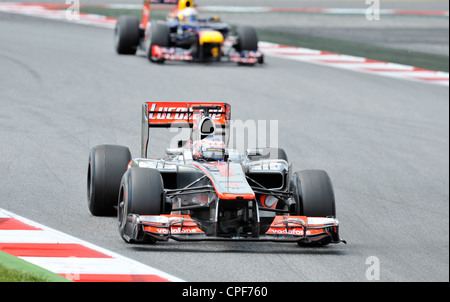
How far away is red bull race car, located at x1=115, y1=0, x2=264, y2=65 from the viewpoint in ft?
70.1

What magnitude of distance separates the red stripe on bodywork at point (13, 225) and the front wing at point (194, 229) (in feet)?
3.50

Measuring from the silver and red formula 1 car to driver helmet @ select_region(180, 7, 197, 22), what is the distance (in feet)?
36.0

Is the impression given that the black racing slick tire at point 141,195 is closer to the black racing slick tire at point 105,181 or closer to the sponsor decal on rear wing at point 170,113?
the black racing slick tire at point 105,181

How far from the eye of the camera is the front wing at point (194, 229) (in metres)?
9.44

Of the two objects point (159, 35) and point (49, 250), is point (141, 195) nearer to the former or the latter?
point (49, 250)

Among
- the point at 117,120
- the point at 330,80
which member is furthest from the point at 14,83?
the point at 330,80

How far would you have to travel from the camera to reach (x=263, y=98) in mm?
19266

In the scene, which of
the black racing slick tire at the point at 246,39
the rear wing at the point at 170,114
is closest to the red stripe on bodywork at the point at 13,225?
the rear wing at the point at 170,114

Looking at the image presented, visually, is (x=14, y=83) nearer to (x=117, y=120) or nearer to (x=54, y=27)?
(x=117, y=120)

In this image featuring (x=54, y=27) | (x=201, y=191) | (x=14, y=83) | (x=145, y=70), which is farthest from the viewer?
(x=54, y=27)

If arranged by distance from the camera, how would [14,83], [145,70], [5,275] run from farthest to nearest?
1. [145,70]
2. [14,83]
3. [5,275]

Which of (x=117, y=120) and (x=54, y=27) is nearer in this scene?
(x=117, y=120)

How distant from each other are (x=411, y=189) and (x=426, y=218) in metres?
1.52

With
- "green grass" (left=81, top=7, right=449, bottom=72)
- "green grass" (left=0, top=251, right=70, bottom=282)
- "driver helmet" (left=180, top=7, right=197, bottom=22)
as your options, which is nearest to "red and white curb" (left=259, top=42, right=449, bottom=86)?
"green grass" (left=81, top=7, right=449, bottom=72)
